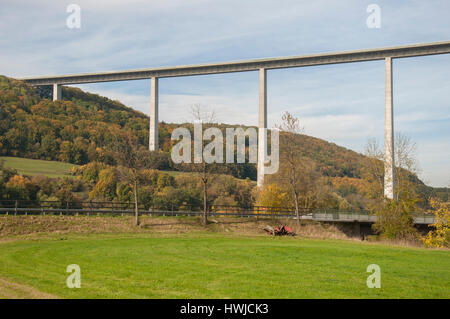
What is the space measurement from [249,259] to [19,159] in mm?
61476

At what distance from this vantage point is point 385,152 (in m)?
39.2

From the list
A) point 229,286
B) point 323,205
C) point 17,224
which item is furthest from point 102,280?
point 323,205

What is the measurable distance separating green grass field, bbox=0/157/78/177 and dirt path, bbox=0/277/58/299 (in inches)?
2073

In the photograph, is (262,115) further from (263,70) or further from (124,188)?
(124,188)

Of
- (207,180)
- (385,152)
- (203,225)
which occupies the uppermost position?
(385,152)

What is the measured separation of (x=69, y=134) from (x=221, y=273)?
7269cm

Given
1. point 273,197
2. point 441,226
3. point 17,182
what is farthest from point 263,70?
point 441,226

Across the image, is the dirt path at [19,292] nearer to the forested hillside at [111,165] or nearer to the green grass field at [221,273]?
the green grass field at [221,273]

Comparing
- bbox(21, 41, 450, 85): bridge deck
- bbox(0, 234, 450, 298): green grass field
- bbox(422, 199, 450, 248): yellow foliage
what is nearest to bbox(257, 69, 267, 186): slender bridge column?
bbox(21, 41, 450, 85): bridge deck

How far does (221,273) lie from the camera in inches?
517

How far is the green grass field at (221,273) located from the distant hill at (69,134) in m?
45.4

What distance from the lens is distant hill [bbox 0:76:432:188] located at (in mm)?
74188

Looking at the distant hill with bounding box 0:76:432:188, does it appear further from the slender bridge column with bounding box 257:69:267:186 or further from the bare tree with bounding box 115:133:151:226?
the bare tree with bounding box 115:133:151:226
